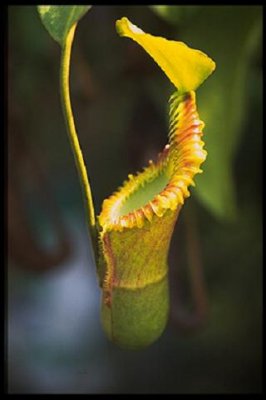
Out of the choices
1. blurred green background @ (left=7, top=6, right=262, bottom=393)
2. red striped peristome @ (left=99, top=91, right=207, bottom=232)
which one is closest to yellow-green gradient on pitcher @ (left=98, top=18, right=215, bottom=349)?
red striped peristome @ (left=99, top=91, right=207, bottom=232)

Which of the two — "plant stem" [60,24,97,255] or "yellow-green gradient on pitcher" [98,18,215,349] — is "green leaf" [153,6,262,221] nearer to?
"yellow-green gradient on pitcher" [98,18,215,349]

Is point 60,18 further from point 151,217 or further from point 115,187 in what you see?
point 115,187

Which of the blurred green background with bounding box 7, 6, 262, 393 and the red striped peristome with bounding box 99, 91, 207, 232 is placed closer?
the red striped peristome with bounding box 99, 91, 207, 232

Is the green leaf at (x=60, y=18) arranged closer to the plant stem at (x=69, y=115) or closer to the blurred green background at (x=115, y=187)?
the plant stem at (x=69, y=115)

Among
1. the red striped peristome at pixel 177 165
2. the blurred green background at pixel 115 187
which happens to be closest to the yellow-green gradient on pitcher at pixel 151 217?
the red striped peristome at pixel 177 165

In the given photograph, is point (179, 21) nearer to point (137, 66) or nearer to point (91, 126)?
point (137, 66)

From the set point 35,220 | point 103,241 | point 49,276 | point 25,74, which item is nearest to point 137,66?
point 25,74

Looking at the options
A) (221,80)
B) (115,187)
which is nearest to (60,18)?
(221,80)
